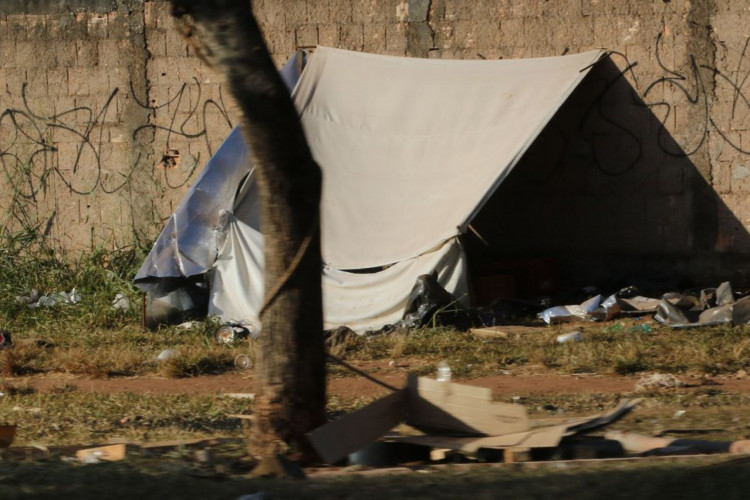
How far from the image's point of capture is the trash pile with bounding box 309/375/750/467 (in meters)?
3.88

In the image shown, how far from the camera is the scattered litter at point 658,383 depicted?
5.59 meters

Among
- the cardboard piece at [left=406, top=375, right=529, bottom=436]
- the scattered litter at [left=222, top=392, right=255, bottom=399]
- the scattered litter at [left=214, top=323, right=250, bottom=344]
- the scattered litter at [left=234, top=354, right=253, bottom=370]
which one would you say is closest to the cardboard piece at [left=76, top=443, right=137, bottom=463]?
the cardboard piece at [left=406, top=375, right=529, bottom=436]

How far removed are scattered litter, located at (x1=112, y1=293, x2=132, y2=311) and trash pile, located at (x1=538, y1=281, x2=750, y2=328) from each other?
3.45m

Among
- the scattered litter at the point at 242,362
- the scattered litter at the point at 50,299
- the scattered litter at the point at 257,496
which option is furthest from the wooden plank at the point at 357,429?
the scattered litter at the point at 50,299

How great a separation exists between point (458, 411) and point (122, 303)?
523 cm

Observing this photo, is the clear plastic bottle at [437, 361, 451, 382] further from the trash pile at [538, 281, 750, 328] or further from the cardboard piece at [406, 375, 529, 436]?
the trash pile at [538, 281, 750, 328]

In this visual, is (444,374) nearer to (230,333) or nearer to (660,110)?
(230,333)

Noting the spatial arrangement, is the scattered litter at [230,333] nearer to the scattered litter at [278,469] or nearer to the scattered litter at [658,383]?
the scattered litter at [658,383]

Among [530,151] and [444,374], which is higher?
[530,151]

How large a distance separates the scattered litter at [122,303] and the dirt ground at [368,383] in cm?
206

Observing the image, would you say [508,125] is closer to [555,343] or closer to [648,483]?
[555,343]

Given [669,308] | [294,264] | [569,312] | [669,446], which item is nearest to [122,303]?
[569,312]

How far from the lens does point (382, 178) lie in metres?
8.15

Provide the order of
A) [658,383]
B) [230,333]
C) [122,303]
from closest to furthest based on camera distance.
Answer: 1. [658,383]
2. [230,333]
3. [122,303]
